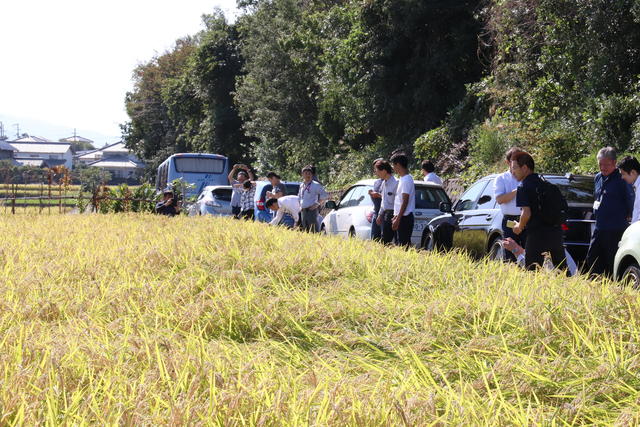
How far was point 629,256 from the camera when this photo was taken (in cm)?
772

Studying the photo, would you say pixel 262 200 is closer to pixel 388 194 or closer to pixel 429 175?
pixel 429 175

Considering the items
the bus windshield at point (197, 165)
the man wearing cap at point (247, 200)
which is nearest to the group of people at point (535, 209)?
the man wearing cap at point (247, 200)

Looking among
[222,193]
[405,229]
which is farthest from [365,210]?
[222,193]

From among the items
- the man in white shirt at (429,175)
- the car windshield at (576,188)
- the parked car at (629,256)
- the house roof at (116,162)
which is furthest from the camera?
the house roof at (116,162)

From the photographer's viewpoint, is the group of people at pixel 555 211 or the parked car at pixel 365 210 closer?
the group of people at pixel 555 211

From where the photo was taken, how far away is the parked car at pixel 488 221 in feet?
31.3

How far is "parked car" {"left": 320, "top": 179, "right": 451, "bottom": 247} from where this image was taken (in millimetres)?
12820

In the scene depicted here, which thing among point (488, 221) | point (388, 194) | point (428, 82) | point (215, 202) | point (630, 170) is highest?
point (428, 82)

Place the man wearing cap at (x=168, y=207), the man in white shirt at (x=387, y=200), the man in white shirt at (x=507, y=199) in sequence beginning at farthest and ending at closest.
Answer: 1. the man wearing cap at (x=168, y=207)
2. the man in white shirt at (x=387, y=200)
3. the man in white shirt at (x=507, y=199)

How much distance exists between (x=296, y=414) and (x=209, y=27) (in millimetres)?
56819

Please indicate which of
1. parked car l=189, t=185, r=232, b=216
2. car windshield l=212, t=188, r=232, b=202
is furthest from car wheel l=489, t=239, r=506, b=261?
car windshield l=212, t=188, r=232, b=202

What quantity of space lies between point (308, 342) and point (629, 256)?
446cm

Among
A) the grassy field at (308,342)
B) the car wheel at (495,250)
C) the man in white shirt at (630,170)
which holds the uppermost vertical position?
the man in white shirt at (630,170)

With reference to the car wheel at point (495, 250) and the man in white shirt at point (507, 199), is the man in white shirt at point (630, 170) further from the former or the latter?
the car wheel at point (495, 250)
